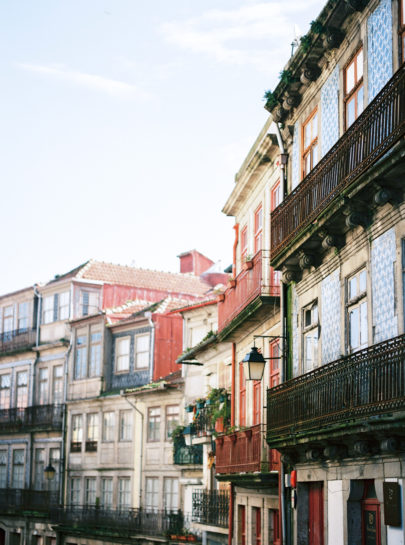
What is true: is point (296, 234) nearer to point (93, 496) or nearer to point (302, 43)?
point (302, 43)

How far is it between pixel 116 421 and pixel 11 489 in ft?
28.5

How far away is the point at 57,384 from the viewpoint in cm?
4628

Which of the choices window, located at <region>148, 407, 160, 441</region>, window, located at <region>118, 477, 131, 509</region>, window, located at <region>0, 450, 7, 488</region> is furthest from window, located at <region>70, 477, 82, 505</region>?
window, located at <region>0, 450, 7, 488</region>

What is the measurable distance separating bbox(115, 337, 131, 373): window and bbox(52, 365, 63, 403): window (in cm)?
444

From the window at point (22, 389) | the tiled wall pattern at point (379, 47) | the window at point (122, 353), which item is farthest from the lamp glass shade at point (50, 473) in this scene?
the tiled wall pattern at point (379, 47)

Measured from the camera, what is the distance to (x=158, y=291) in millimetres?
47625

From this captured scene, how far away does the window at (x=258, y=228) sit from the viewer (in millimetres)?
23500

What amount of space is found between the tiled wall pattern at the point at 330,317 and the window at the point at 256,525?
6.91m

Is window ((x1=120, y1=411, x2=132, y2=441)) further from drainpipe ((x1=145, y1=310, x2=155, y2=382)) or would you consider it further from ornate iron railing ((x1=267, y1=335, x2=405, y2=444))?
ornate iron railing ((x1=267, y1=335, x2=405, y2=444))

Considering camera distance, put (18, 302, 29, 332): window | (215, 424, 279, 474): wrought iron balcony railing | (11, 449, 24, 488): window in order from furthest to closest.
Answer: (18, 302, 29, 332): window, (11, 449, 24, 488): window, (215, 424, 279, 474): wrought iron balcony railing

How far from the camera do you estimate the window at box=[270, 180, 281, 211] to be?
21469mm

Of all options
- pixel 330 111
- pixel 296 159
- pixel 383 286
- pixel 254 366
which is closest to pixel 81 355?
pixel 296 159

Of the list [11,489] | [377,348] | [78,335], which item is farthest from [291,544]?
[11,489]

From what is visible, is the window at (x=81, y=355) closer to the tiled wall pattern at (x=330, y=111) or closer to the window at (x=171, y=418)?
the window at (x=171, y=418)
